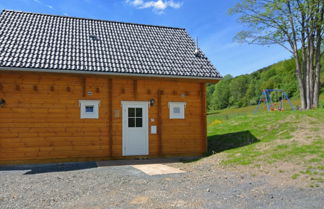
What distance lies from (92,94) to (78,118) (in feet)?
3.18

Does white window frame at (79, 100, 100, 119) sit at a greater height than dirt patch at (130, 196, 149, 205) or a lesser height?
greater

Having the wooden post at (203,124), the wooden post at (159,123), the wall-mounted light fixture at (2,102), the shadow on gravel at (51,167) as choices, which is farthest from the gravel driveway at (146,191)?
the wooden post at (203,124)

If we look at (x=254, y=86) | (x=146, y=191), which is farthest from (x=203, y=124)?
(x=254, y=86)

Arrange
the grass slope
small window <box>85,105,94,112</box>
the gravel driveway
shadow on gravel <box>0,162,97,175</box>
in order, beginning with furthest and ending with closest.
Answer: small window <box>85,105,94,112</box> → shadow on gravel <box>0,162,97,175</box> → the grass slope → the gravel driveway

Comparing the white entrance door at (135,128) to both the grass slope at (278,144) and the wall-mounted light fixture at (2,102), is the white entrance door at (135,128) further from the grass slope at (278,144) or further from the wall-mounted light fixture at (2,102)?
the wall-mounted light fixture at (2,102)

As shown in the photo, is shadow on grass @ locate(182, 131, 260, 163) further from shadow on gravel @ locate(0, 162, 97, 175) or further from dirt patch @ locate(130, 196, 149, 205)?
dirt patch @ locate(130, 196, 149, 205)

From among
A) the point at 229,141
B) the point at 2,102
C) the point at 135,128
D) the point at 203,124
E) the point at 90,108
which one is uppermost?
the point at 2,102

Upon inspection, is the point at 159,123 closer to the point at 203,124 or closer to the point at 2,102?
the point at 203,124

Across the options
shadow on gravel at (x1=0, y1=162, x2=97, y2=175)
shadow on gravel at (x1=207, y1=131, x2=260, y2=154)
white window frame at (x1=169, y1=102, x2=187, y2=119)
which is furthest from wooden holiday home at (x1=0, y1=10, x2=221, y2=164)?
shadow on gravel at (x1=207, y1=131, x2=260, y2=154)

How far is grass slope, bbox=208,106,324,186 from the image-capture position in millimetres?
6691

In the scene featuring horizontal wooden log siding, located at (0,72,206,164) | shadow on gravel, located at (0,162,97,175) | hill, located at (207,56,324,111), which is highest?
hill, located at (207,56,324,111)

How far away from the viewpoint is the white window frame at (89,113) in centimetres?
909

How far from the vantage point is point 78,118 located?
9.02 metres

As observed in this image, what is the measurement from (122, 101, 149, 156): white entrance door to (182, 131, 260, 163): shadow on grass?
2373 mm
